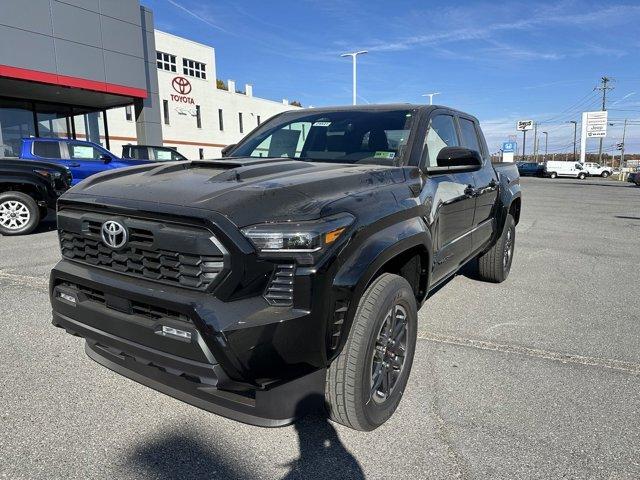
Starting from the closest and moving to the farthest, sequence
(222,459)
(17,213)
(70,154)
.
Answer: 1. (222,459)
2. (17,213)
3. (70,154)

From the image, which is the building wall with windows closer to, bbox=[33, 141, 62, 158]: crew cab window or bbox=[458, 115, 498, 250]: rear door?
bbox=[33, 141, 62, 158]: crew cab window

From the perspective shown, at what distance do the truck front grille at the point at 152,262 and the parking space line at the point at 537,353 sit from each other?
2.30m

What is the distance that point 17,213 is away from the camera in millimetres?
7941

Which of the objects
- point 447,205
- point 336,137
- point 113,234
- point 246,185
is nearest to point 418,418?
point 447,205

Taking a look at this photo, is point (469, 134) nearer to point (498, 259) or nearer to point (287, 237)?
point (498, 259)

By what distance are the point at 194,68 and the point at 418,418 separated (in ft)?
126

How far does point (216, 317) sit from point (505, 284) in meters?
4.47

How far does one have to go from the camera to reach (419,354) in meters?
3.40

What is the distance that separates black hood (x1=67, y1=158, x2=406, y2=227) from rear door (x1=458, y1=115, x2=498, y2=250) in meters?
1.56

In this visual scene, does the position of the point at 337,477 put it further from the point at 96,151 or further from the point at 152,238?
the point at 96,151

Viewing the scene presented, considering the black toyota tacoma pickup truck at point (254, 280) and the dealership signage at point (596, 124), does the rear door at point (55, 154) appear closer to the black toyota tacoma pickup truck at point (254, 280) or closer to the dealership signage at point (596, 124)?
the black toyota tacoma pickup truck at point (254, 280)

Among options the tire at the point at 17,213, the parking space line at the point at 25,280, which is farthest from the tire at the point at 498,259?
the tire at the point at 17,213

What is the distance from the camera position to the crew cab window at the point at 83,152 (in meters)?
10.8

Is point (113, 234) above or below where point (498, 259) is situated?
above
